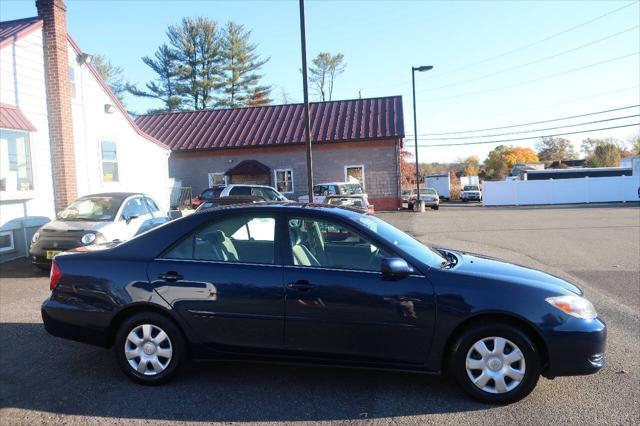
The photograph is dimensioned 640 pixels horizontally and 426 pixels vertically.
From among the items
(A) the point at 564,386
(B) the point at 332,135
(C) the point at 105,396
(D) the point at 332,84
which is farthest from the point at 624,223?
(D) the point at 332,84

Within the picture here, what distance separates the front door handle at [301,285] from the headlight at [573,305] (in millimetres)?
1814

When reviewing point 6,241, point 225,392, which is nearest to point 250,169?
point 6,241

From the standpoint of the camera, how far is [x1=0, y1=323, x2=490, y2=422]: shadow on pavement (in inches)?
145

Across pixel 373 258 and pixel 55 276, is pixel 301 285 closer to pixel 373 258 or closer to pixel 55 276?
pixel 373 258

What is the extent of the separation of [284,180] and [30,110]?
61.2 ft

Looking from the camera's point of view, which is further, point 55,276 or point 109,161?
point 109,161

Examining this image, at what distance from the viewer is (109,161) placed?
14945 mm

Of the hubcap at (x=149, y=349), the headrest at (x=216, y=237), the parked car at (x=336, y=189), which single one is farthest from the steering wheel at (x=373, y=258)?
the parked car at (x=336, y=189)

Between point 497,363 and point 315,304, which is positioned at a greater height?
point 315,304

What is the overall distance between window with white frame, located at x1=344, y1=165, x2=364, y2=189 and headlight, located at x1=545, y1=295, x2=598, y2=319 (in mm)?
24788

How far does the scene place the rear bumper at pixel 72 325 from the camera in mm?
4223

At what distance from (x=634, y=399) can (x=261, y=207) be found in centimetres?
335

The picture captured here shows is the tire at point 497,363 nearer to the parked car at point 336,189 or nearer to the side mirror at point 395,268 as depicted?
the side mirror at point 395,268

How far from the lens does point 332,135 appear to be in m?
28.5
